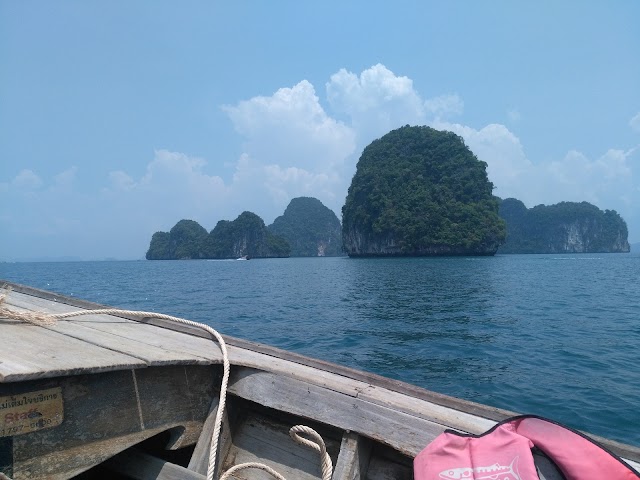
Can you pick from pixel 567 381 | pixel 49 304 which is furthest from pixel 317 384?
pixel 567 381

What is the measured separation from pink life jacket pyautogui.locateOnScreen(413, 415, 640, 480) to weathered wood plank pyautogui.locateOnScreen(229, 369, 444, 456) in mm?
117

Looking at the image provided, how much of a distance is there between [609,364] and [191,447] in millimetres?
9193

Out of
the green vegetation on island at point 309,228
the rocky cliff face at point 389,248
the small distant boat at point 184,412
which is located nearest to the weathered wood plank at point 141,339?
the small distant boat at point 184,412

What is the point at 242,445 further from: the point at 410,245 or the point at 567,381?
the point at 410,245

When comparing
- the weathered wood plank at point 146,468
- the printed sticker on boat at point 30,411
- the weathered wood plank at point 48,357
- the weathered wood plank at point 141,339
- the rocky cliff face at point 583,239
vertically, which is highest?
the rocky cliff face at point 583,239

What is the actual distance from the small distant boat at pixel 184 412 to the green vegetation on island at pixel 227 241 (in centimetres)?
12633

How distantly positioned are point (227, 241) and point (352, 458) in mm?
134678

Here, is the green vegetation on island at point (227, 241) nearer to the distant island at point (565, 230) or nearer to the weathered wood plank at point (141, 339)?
the distant island at point (565, 230)

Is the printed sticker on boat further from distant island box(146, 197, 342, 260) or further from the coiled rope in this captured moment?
distant island box(146, 197, 342, 260)

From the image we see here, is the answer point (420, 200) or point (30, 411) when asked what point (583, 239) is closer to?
point (420, 200)

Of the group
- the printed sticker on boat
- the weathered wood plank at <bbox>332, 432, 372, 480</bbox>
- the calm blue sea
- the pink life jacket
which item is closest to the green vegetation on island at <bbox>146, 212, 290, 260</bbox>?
the calm blue sea

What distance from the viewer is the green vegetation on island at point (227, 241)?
433ft

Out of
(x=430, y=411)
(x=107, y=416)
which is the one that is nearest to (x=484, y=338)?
(x=430, y=411)

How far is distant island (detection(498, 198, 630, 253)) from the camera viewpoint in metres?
140
